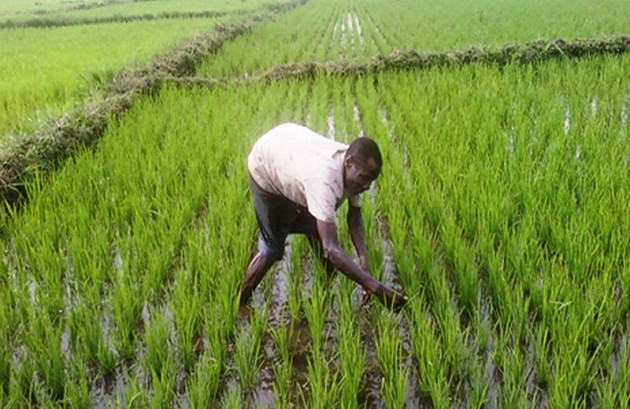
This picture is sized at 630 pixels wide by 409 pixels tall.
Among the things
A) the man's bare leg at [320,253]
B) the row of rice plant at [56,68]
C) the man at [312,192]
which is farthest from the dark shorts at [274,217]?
the row of rice plant at [56,68]

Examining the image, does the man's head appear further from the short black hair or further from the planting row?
the planting row

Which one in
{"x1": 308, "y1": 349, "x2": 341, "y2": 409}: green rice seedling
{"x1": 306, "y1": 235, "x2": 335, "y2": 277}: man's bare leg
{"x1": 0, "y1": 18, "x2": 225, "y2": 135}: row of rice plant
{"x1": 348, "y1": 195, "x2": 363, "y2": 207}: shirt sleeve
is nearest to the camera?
{"x1": 308, "y1": 349, "x2": 341, "y2": 409}: green rice seedling

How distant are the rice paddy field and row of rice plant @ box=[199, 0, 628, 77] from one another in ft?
14.6

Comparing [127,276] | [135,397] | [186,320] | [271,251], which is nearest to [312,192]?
[271,251]

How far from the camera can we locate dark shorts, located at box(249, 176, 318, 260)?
2.39 metres

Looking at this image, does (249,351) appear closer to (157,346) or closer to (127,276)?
(157,346)

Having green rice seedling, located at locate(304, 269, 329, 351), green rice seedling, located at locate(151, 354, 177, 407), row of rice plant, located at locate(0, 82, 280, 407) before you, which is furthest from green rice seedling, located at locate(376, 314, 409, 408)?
green rice seedling, located at locate(151, 354, 177, 407)

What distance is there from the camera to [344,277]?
2473mm

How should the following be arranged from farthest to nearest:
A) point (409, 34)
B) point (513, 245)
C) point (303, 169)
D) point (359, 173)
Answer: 1. point (409, 34)
2. point (513, 245)
3. point (303, 169)
4. point (359, 173)

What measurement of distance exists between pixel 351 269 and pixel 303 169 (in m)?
0.41

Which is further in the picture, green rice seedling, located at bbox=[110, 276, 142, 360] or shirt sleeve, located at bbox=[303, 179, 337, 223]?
green rice seedling, located at bbox=[110, 276, 142, 360]

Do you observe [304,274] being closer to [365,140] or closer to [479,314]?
[479,314]

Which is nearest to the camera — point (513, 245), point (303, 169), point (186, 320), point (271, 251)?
point (303, 169)

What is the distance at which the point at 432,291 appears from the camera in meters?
2.42
